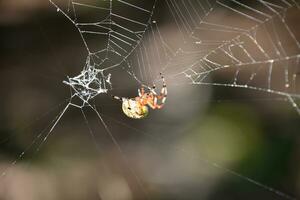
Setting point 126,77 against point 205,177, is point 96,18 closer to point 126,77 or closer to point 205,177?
point 126,77

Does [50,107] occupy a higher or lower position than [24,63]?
lower

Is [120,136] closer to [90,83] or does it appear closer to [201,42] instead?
[201,42]

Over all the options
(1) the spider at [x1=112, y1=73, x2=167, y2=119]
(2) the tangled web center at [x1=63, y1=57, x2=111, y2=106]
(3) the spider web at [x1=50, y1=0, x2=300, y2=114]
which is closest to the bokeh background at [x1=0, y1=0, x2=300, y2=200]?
(3) the spider web at [x1=50, y1=0, x2=300, y2=114]

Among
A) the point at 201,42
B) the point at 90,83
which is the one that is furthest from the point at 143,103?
the point at 201,42

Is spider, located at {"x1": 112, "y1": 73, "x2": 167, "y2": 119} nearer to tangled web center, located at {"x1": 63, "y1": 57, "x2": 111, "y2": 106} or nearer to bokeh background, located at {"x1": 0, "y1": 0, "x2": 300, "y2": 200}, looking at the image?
tangled web center, located at {"x1": 63, "y1": 57, "x2": 111, "y2": 106}

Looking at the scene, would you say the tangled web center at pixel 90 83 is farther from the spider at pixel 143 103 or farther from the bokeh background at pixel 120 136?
the bokeh background at pixel 120 136

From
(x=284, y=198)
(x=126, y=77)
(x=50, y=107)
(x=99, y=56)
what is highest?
(x=99, y=56)

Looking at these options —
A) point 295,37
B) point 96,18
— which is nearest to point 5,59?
point 96,18

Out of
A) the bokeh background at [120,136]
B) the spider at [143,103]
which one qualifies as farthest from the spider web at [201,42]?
the spider at [143,103]
